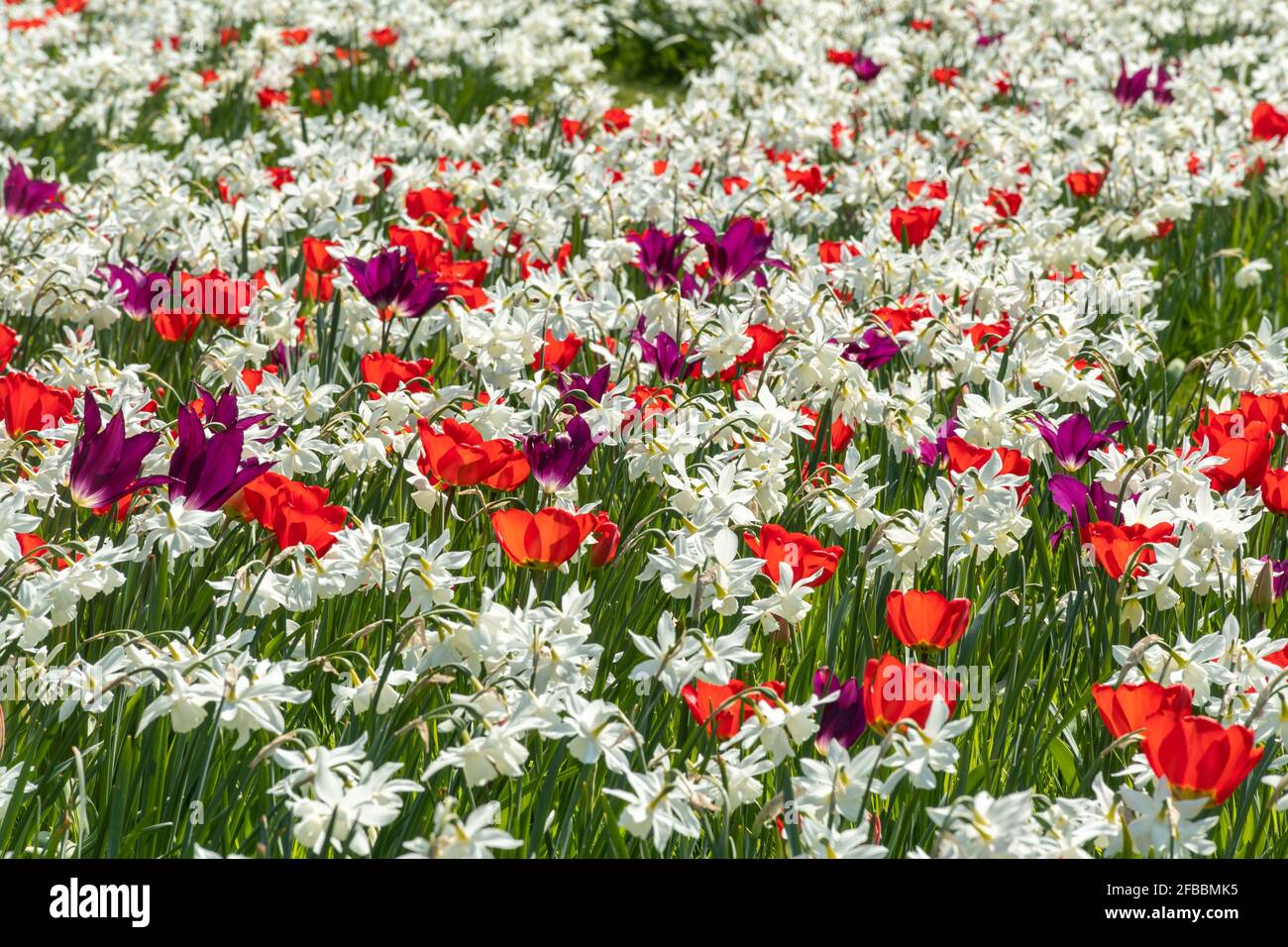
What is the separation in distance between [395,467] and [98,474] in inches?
28.9

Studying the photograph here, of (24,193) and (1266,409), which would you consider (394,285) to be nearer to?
(24,193)

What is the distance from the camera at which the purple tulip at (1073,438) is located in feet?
10.6

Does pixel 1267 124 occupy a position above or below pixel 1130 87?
below

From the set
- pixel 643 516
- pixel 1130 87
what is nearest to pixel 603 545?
pixel 643 516

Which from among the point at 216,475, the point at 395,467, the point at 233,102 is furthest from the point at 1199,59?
the point at 216,475

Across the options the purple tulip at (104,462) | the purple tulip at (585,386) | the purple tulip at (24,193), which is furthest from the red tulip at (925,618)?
the purple tulip at (24,193)

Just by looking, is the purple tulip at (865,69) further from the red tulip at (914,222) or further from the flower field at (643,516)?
the red tulip at (914,222)

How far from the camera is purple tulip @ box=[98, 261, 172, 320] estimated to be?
410cm

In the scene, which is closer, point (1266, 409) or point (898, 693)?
point (898, 693)

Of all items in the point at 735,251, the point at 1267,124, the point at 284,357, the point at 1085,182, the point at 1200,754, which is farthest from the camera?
the point at 1267,124

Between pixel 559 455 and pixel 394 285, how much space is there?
3.74 feet

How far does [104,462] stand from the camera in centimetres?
258

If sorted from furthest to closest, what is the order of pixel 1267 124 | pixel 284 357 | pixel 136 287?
pixel 1267 124 → pixel 136 287 → pixel 284 357

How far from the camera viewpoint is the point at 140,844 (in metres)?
2.14
